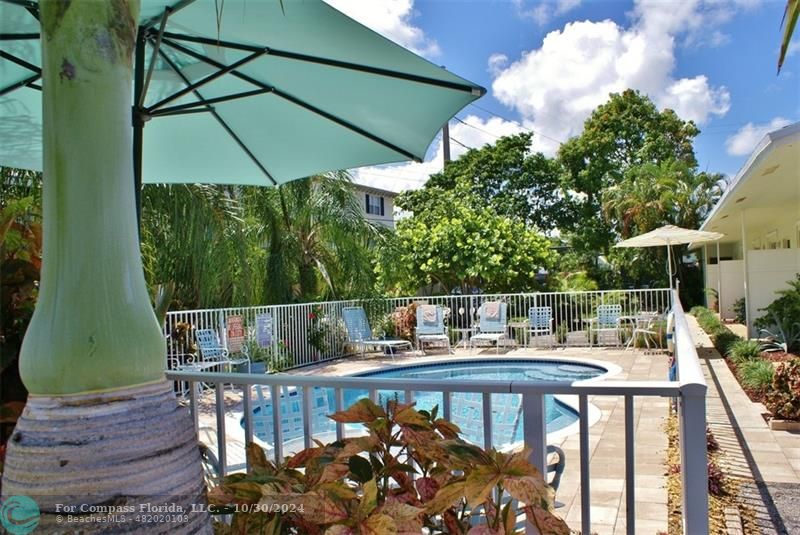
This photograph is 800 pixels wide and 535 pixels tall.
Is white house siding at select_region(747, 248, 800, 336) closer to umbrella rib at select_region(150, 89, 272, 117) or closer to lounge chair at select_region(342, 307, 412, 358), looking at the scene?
lounge chair at select_region(342, 307, 412, 358)

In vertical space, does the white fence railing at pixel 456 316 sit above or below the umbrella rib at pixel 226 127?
below

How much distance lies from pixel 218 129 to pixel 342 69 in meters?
1.18

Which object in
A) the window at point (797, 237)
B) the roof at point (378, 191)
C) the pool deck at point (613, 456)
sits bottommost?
the pool deck at point (613, 456)

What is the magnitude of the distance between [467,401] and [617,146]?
86.0 ft

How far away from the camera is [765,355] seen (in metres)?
8.34

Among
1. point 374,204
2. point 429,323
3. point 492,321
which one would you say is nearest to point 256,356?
point 429,323

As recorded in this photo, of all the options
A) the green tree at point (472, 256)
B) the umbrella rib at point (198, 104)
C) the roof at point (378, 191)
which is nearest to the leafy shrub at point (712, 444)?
the umbrella rib at point (198, 104)

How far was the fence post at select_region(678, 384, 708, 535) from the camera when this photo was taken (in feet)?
5.56

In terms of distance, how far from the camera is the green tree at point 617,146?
26656mm

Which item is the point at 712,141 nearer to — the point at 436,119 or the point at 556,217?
the point at 556,217

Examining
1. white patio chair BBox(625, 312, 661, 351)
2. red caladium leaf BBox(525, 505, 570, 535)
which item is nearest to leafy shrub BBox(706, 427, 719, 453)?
red caladium leaf BBox(525, 505, 570, 535)

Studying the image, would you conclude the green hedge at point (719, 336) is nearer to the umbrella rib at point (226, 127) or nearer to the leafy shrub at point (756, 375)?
the leafy shrub at point (756, 375)

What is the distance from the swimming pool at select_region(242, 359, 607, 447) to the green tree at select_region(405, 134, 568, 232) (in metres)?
15.2

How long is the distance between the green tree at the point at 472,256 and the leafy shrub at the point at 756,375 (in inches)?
367
